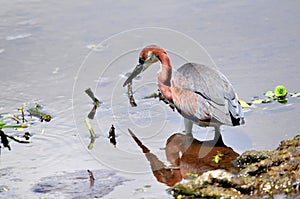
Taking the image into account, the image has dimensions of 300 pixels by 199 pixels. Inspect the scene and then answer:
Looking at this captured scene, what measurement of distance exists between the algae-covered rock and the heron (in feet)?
3.03

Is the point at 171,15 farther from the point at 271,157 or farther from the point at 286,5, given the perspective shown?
the point at 271,157

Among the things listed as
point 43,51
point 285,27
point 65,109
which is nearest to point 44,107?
point 65,109

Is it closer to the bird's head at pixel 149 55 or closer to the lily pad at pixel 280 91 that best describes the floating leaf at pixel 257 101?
the lily pad at pixel 280 91

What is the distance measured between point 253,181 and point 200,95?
1.47 meters

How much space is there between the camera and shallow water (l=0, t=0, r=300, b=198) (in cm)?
618

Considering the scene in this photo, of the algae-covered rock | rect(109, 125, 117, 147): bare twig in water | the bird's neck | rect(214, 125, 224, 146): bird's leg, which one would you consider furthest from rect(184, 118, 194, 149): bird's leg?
the algae-covered rock

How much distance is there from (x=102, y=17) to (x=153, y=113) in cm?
372

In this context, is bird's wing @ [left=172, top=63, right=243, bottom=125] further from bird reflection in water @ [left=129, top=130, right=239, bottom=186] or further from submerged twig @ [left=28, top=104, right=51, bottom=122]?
submerged twig @ [left=28, top=104, right=51, bottom=122]

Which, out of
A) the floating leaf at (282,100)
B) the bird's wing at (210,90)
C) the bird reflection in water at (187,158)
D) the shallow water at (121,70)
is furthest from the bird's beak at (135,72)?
the floating leaf at (282,100)

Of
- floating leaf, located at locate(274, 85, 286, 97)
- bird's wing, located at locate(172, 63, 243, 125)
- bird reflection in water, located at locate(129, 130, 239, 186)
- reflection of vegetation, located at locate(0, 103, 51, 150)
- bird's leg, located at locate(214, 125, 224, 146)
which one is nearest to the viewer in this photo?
bird reflection in water, located at locate(129, 130, 239, 186)

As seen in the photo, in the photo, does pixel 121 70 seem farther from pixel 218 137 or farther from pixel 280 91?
pixel 218 137

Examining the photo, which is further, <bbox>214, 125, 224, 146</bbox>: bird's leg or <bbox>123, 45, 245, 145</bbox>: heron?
<bbox>214, 125, 224, 146</bbox>: bird's leg

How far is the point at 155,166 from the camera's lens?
19.7ft

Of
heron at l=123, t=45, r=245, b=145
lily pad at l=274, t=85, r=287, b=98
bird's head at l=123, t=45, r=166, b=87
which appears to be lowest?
lily pad at l=274, t=85, r=287, b=98
